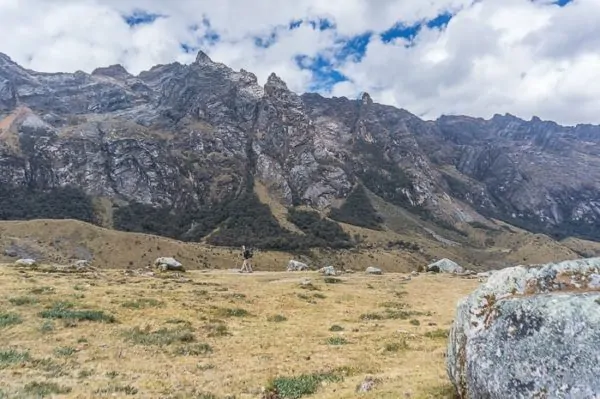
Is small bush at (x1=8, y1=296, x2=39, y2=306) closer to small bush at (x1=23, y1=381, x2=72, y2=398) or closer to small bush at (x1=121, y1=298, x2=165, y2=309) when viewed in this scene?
small bush at (x1=121, y1=298, x2=165, y2=309)

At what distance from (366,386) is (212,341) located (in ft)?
41.7

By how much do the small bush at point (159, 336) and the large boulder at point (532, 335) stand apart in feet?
54.4

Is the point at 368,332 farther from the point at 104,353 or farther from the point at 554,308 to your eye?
the point at 554,308

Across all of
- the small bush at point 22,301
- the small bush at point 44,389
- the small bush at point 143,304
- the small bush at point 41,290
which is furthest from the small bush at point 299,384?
the small bush at point 41,290

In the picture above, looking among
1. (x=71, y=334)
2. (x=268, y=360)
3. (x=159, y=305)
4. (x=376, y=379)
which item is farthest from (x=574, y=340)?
(x=159, y=305)

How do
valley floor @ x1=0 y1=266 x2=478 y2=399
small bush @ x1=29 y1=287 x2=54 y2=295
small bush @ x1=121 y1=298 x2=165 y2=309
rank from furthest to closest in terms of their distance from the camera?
small bush @ x1=29 y1=287 x2=54 y2=295 → small bush @ x1=121 y1=298 x2=165 y2=309 → valley floor @ x1=0 y1=266 x2=478 y2=399

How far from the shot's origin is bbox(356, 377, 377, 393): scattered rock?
1761 cm

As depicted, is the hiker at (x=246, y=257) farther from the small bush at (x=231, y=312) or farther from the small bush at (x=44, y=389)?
the small bush at (x=44, y=389)

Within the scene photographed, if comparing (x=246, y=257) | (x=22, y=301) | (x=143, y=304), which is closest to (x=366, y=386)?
(x=143, y=304)

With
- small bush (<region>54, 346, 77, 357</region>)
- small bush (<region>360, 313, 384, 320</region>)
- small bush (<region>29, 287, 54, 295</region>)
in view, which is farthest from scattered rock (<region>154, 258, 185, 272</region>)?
small bush (<region>54, 346, 77, 357</region>)

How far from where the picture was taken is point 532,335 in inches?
514

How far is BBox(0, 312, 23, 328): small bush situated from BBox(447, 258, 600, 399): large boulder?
25.8 m

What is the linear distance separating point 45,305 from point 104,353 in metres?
14.2

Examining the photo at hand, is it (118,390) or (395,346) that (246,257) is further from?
(118,390)
